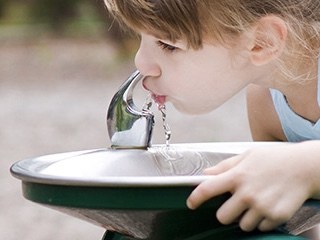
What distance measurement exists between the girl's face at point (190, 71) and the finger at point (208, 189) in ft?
0.84

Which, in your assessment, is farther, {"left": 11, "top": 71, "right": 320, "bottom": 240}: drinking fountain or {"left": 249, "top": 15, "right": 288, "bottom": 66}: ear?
{"left": 249, "top": 15, "right": 288, "bottom": 66}: ear

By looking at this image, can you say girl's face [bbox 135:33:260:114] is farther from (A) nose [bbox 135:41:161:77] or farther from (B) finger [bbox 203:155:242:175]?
(B) finger [bbox 203:155:242:175]

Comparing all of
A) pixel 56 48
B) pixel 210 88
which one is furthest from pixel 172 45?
pixel 56 48

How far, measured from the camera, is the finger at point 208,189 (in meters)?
0.85

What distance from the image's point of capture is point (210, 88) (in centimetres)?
114

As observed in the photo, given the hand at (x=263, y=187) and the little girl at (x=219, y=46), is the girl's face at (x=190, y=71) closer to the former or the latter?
the little girl at (x=219, y=46)

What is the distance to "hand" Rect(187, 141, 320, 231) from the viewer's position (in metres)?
0.87

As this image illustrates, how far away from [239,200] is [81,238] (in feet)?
4.77

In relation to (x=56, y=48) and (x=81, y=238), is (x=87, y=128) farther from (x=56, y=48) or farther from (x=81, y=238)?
(x=56, y=48)

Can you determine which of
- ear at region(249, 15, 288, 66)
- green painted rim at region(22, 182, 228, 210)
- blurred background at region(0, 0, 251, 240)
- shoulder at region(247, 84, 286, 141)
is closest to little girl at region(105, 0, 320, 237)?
ear at region(249, 15, 288, 66)

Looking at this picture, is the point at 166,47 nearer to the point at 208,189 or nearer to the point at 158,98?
the point at 158,98

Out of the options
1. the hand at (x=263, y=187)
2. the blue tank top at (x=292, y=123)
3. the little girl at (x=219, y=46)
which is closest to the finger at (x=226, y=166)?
the hand at (x=263, y=187)

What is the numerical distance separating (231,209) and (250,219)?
0.02 meters

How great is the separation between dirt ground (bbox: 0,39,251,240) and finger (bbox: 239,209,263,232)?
1365 millimetres
